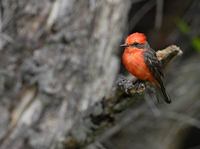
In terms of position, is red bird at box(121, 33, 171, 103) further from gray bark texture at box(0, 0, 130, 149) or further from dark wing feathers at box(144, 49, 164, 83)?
gray bark texture at box(0, 0, 130, 149)

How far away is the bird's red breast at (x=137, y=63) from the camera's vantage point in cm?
529

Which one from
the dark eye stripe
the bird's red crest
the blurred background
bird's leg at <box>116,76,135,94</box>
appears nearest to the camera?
bird's leg at <box>116,76,135,94</box>

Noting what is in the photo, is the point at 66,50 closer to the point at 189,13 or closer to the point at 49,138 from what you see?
the point at 49,138

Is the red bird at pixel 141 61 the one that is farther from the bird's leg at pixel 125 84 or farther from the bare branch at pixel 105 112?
the bird's leg at pixel 125 84

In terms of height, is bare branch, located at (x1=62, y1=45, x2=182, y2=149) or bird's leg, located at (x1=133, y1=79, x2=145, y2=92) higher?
bird's leg, located at (x1=133, y1=79, x2=145, y2=92)

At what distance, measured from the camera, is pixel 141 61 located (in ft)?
17.8

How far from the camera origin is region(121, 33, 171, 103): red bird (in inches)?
206

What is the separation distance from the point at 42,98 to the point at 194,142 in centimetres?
336

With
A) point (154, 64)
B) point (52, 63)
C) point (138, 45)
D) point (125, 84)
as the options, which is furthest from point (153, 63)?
point (52, 63)

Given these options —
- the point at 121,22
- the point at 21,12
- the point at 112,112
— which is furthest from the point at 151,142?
the point at 112,112

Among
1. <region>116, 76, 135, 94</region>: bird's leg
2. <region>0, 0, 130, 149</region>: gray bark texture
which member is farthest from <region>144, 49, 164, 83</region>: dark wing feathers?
<region>0, 0, 130, 149</region>: gray bark texture

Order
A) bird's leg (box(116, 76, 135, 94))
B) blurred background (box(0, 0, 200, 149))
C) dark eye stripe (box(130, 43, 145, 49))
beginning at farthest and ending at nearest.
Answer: blurred background (box(0, 0, 200, 149)) < dark eye stripe (box(130, 43, 145, 49)) < bird's leg (box(116, 76, 135, 94))

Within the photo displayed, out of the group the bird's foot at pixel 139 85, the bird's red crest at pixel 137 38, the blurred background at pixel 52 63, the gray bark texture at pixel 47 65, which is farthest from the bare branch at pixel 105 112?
the gray bark texture at pixel 47 65

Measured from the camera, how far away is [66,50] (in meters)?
6.73
